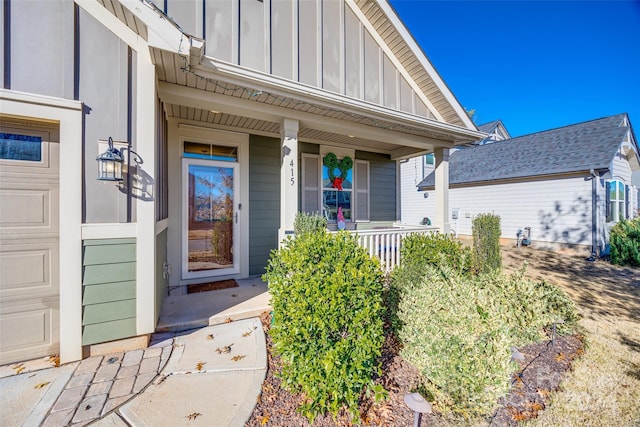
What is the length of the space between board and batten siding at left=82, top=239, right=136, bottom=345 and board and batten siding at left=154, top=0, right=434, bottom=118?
2387 millimetres

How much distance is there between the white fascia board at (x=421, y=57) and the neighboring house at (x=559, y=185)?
3825 millimetres

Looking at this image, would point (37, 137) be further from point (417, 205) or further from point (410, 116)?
point (417, 205)

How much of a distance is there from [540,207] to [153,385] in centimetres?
1191

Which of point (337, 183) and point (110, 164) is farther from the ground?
point (337, 183)

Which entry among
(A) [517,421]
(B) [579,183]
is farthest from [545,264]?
(A) [517,421]

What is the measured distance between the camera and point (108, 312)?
2553 mm

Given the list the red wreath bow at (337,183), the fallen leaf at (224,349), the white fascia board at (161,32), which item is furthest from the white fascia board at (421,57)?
the fallen leaf at (224,349)

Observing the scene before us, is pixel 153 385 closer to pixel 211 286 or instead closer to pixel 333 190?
pixel 211 286

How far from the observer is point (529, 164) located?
10219mm

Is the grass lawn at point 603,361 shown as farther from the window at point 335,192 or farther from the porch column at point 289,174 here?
the window at point 335,192

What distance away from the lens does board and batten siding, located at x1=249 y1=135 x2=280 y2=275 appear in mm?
5156

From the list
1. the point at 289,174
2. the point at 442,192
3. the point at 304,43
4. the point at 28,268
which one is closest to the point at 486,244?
the point at 442,192

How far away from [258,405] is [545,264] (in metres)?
8.42

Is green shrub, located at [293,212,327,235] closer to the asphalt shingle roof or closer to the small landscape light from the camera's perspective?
the small landscape light
